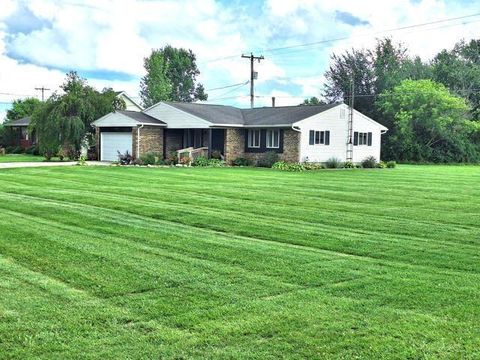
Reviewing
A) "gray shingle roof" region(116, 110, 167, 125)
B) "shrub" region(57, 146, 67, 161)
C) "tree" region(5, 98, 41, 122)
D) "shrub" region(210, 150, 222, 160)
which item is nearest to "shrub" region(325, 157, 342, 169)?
"shrub" region(210, 150, 222, 160)

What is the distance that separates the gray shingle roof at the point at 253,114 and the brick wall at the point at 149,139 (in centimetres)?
206

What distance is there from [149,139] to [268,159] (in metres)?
7.42

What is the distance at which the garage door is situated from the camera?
35.0m

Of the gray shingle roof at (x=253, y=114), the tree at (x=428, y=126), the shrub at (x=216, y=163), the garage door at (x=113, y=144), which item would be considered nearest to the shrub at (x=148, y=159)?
the shrub at (x=216, y=163)

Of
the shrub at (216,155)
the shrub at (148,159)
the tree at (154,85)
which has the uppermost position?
the tree at (154,85)

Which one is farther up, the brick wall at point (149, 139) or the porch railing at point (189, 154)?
the brick wall at point (149, 139)

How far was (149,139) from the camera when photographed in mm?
34500

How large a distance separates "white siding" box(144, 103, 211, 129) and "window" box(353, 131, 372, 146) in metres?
9.93

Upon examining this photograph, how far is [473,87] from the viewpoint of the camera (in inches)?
2210

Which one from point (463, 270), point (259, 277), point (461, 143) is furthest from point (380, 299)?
point (461, 143)

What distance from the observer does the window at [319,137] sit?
33.6m

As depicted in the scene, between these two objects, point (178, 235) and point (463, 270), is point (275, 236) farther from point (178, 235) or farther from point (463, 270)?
point (463, 270)

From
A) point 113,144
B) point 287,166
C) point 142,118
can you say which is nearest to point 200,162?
point 287,166

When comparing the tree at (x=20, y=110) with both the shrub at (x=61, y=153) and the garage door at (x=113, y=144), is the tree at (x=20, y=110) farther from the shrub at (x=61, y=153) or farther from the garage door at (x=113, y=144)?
the garage door at (x=113, y=144)
